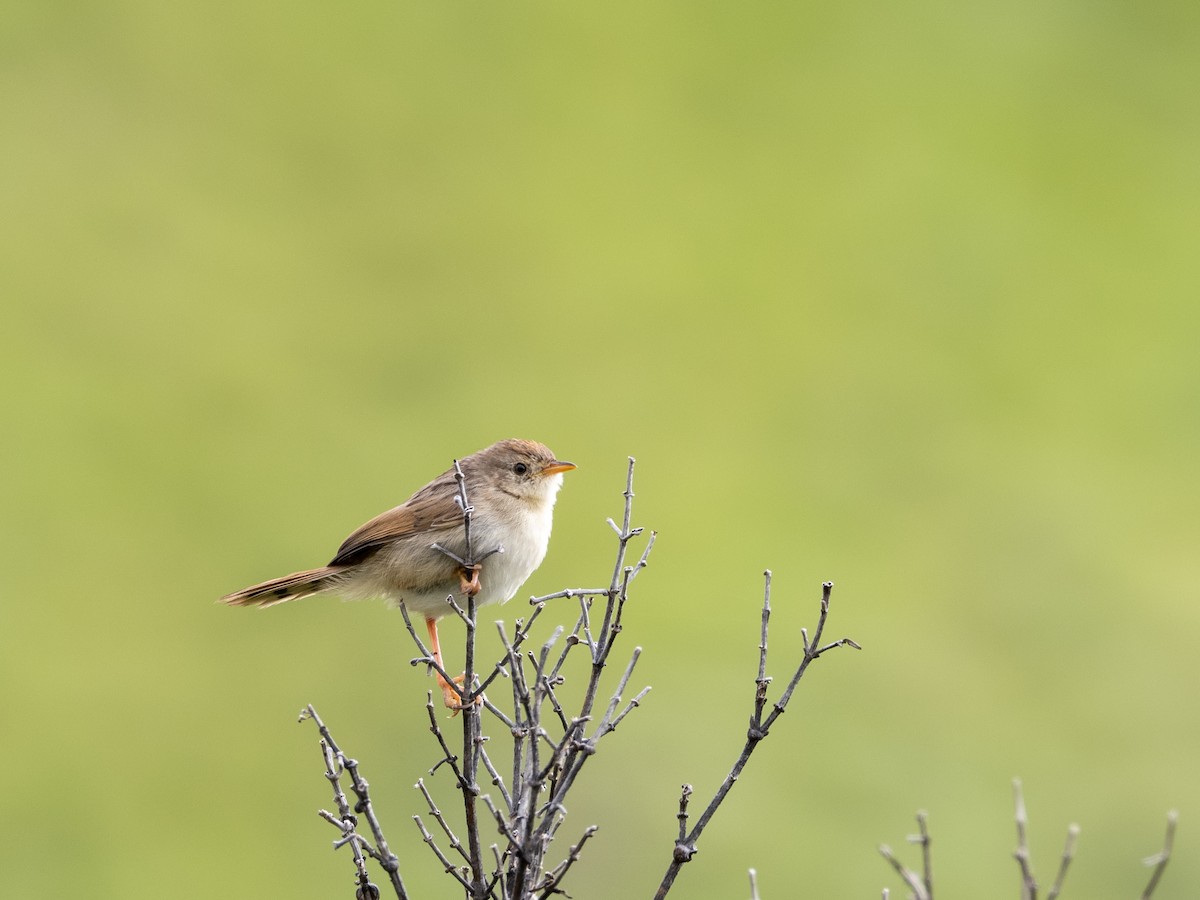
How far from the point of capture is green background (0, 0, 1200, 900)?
12758 mm

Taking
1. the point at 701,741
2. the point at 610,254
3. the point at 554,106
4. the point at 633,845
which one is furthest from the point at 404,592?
the point at 554,106

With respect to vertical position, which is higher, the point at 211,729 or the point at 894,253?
the point at 894,253

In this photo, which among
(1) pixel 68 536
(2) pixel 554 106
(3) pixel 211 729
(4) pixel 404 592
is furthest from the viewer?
(2) pixel 554 106

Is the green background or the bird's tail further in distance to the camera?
the green background

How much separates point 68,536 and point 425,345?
4766mm

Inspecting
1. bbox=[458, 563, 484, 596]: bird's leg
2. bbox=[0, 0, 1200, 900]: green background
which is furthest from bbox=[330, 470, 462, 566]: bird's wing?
bbox=[0, 0, 1200, 900]: green background

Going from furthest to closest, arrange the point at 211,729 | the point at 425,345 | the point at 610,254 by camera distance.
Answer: the point at 610,254, the point at 425,345, the point at 211,729

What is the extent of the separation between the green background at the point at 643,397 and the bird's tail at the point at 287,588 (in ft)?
20.6

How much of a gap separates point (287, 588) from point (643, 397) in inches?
464

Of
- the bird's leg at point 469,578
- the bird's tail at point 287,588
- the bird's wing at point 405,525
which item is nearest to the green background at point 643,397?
the bird's tail at point 287,588

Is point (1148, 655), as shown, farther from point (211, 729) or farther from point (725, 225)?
point (211, 729)

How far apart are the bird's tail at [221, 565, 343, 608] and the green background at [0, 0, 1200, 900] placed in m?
6.29

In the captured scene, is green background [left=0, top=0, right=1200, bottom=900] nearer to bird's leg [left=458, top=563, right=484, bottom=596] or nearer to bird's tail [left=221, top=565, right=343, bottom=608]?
bird's tail [left=221, top=565, right=343, bottom=608]

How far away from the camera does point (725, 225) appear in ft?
63.0
